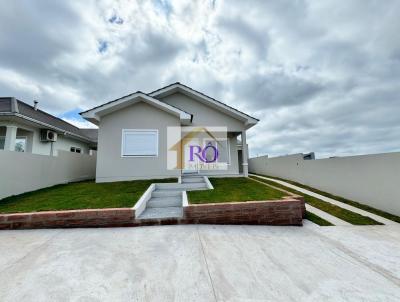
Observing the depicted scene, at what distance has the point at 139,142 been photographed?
10594mm

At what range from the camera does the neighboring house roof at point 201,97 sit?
40.6 feet

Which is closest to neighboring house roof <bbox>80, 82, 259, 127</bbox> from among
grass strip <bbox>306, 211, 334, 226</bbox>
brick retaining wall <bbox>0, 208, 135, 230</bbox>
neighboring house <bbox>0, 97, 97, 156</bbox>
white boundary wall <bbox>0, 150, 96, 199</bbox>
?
white boundary wall <bbox>0, 150, 96, 199</bbox>

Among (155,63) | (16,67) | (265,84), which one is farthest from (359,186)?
(16,67)

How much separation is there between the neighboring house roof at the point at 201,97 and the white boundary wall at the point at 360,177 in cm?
511

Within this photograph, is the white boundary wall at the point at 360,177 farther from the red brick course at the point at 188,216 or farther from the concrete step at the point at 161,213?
the concrete step at the point at 161,213

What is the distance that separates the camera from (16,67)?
11461 mm

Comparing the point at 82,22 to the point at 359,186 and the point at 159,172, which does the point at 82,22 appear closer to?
the point at 159,172

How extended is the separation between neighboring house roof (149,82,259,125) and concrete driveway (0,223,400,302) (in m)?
8.47

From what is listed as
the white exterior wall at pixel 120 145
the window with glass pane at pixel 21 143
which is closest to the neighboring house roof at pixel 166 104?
the white exterior wall at pixel 120 145

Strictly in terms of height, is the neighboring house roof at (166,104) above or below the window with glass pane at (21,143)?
above

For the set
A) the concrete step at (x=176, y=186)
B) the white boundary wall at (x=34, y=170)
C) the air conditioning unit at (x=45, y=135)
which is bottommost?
the concrete step at (x=176, y=186)

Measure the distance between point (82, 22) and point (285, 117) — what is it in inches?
767

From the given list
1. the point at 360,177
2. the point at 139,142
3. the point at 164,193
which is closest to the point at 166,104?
the point at 139,142

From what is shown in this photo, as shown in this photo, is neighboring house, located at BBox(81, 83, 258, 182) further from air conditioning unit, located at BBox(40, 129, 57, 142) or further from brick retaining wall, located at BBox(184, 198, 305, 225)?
brick retaining wall, located at BBox(184, 198, 305, 225)
